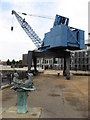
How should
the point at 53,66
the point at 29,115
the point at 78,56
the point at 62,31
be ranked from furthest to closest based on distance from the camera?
the point at 53,66, the point at 78,56, the point at 62,31, the point at 29,115

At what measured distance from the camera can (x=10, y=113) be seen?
418 inches

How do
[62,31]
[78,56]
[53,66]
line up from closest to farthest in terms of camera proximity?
[62,31]
[78,56]
[53,66]

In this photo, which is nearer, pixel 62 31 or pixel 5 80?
pixel 5 80

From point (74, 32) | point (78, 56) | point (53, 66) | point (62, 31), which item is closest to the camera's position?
point (62, 31)

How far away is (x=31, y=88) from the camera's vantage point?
1078 centimetres

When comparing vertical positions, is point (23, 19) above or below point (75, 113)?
above

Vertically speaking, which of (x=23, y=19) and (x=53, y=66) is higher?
(x=23, y=19)

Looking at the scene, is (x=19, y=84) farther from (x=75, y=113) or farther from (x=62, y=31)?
(x=62, y=31)

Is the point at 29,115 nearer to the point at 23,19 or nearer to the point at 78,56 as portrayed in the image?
the point at 23,19

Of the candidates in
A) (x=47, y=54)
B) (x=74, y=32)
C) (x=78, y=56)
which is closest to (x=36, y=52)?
(x=47, y=54)

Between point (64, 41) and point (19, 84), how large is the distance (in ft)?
115

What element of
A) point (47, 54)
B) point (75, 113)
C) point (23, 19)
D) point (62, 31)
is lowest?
point (75, 113)

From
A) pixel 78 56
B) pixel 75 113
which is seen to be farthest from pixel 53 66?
pixel 75 113

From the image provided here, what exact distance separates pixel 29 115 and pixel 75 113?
2292mm
